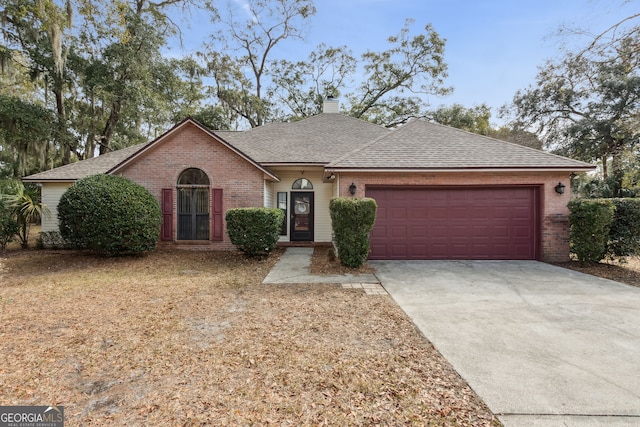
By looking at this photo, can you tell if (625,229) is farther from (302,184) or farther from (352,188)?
(302,184)

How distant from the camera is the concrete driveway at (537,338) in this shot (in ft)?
7.82

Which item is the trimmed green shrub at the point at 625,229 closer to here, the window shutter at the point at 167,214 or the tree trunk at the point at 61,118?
the window shutter at the point at 167,214

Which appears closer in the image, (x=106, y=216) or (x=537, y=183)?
(x=106, y=216)

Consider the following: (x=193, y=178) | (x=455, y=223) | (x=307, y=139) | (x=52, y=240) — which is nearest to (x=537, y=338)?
(x=455, y=223)

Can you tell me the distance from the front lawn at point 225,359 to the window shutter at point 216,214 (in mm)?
4193

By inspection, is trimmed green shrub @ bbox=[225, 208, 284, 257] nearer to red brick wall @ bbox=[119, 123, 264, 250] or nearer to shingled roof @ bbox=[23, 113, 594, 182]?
red brick wall @ bbox=[119, 123, 264, 250]

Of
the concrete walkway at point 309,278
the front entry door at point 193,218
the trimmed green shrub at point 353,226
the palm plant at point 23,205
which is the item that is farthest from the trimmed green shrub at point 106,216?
the trimmed green shrub at point 353,226

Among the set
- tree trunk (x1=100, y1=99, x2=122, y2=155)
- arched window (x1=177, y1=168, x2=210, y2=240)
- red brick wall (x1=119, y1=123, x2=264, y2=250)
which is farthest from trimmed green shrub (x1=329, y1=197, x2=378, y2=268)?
tree trunk (x1=100, y1=99, x2=122, y2=155)

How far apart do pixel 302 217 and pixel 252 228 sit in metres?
3.74

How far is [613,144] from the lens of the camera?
15.2 meters

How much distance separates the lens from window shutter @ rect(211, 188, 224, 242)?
9.80 m

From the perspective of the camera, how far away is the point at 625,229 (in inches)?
287

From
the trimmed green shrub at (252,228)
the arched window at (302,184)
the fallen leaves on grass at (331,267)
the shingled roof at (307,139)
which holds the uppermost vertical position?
the shingled roof at (307,139)

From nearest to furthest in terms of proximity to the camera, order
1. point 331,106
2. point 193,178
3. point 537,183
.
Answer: point 537,183, point 193,178, point 331,106
